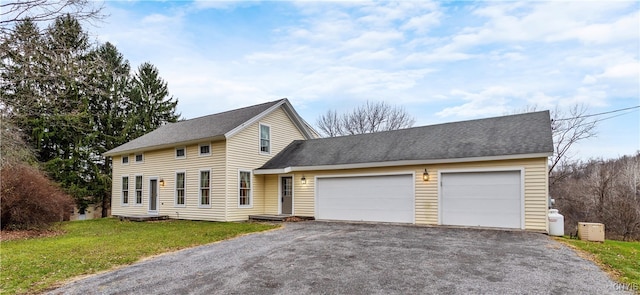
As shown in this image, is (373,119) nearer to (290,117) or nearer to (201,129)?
(290,117)

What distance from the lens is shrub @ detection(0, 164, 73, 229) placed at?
403 inches

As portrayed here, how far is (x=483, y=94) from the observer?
21.3 metres

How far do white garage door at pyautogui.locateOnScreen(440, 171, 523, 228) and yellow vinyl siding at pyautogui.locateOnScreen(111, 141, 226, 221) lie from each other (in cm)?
786

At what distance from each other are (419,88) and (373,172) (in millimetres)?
10861

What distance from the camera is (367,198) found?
12.1m

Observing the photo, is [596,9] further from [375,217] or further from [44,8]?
[44,8]

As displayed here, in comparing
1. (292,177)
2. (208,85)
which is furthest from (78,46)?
(208,85)

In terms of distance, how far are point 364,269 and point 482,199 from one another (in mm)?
6182

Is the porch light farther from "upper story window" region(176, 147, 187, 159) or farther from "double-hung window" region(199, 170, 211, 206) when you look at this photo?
"upper story window" region(176, 147, 187, 159)

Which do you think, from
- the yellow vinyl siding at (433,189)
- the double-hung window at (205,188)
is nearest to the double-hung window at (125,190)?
the double-hung window at (205,188)

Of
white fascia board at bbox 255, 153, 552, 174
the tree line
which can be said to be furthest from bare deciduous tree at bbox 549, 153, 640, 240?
the tree line

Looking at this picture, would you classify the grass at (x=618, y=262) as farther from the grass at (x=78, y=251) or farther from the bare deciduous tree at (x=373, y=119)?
the bare deciduous tree at (x=373, y=119)

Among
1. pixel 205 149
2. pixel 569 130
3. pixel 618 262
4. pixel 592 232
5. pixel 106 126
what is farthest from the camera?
pixel 106 126

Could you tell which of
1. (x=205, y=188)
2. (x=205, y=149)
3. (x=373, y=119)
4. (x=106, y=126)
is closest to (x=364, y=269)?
(x=205, y=188)
